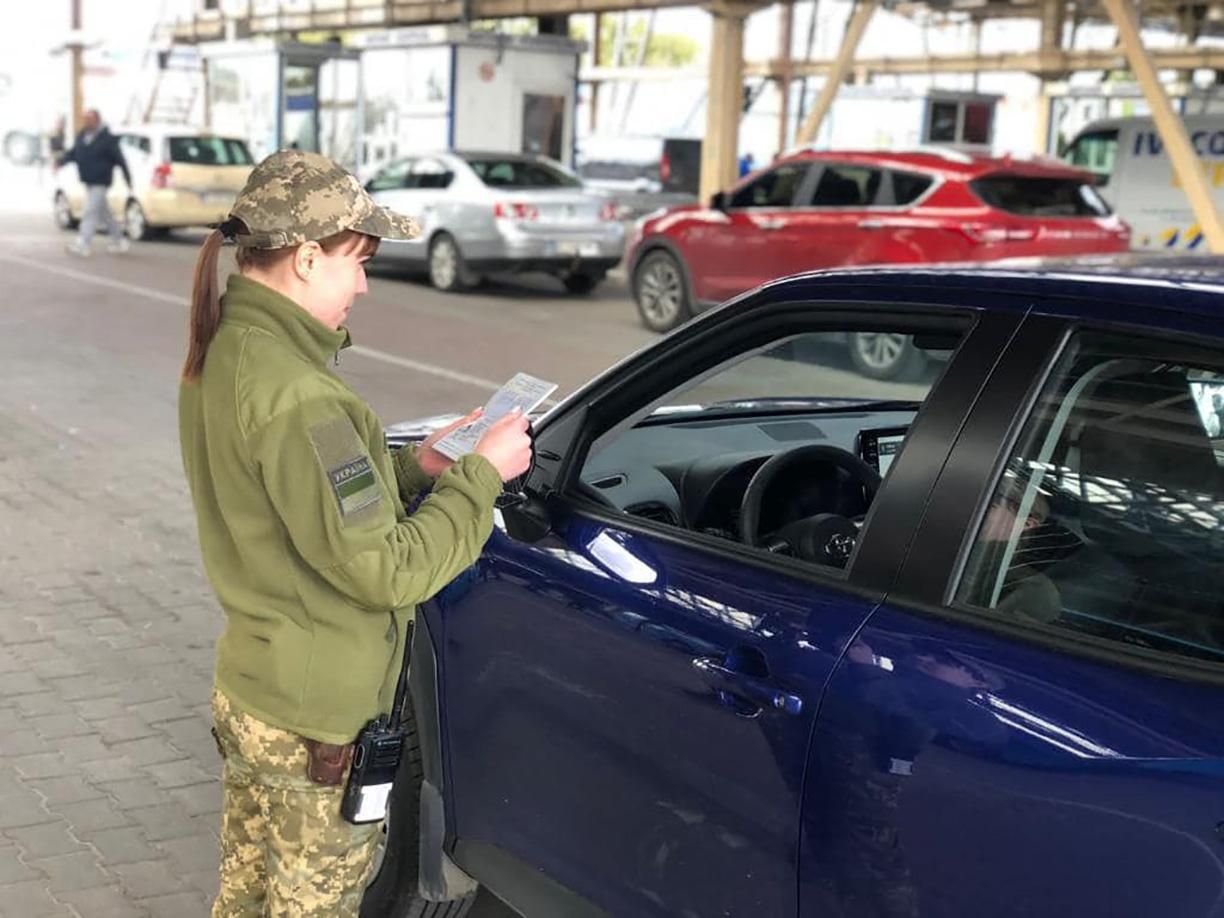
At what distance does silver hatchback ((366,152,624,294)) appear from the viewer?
1642cm

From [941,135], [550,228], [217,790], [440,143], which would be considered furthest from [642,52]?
[217,790]

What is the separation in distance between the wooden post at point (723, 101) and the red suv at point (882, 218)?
4.75 metres

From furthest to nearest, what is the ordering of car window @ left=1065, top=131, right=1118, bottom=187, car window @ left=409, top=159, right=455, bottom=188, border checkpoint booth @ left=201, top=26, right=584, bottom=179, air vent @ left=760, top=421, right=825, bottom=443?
border checkpoint booth @ left=201, top=26, right=584, bottom=179 < car window @ left=1065, top=131, right=1118, bottom=187 < car window @ left=409, top=159, right=455, bottom=188 < air vent @ left=760, top=421, right=825, bottom=443

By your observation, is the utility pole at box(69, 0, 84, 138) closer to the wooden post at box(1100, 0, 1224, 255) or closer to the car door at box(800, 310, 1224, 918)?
the wooden post at box(1100, 0, 1224, 255)

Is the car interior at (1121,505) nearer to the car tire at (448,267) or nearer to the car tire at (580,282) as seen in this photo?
the car tire at (448,267)

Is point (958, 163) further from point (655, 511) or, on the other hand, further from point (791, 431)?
point (655, 511)

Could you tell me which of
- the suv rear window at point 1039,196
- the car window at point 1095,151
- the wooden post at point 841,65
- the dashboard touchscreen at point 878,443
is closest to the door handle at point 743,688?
the dashboard touchscreen at point 878,443

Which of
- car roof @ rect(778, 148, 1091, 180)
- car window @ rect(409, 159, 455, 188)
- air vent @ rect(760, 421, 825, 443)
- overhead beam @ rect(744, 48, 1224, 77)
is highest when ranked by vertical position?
overhead beam @ rect(744, 48, 1224, 77)

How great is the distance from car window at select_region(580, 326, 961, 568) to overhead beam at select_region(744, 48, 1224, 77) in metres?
22.9

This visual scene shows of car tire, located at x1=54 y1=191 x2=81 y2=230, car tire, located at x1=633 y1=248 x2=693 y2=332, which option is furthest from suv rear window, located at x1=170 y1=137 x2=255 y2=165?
car tire, located at x1=633 y1=248 x2=693 y2=332

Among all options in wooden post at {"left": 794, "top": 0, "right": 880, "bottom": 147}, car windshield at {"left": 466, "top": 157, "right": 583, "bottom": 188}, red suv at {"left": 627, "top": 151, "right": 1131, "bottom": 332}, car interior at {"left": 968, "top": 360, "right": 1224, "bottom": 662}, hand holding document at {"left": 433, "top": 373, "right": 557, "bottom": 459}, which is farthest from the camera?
wooden post at {"left": 794, "top": 0, "right": 880, "bottom": 147}

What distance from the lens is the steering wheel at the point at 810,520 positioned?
273 cm

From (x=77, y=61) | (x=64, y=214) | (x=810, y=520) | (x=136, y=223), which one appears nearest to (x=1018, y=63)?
(x=136, y=223)

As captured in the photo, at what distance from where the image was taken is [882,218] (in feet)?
40.1
